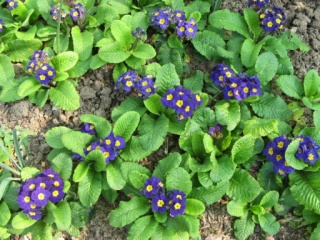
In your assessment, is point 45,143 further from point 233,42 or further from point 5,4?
point 233,42

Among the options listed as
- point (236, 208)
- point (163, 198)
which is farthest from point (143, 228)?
point (236, 208)

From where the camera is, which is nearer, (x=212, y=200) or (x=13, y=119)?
(x=212, y=200)

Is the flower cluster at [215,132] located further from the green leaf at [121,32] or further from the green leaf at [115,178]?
the green leaf at [121,32]

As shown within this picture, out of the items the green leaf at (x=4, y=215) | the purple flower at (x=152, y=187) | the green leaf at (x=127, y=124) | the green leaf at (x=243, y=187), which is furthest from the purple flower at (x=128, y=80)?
the green leaf at (x=4, y=215)

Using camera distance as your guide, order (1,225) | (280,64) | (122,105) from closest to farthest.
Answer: (1,225) → (122,105) → (280,64)

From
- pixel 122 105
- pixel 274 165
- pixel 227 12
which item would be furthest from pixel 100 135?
pixel 227 12

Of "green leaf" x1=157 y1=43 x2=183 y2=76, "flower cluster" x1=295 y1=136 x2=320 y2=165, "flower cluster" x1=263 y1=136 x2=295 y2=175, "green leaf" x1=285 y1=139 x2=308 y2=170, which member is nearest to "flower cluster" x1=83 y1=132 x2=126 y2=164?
"green leaf" x1=157 y1=43 x2=183 y2=76

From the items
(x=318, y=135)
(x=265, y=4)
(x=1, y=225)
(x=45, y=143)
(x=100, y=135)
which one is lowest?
(x=1, y=225)
